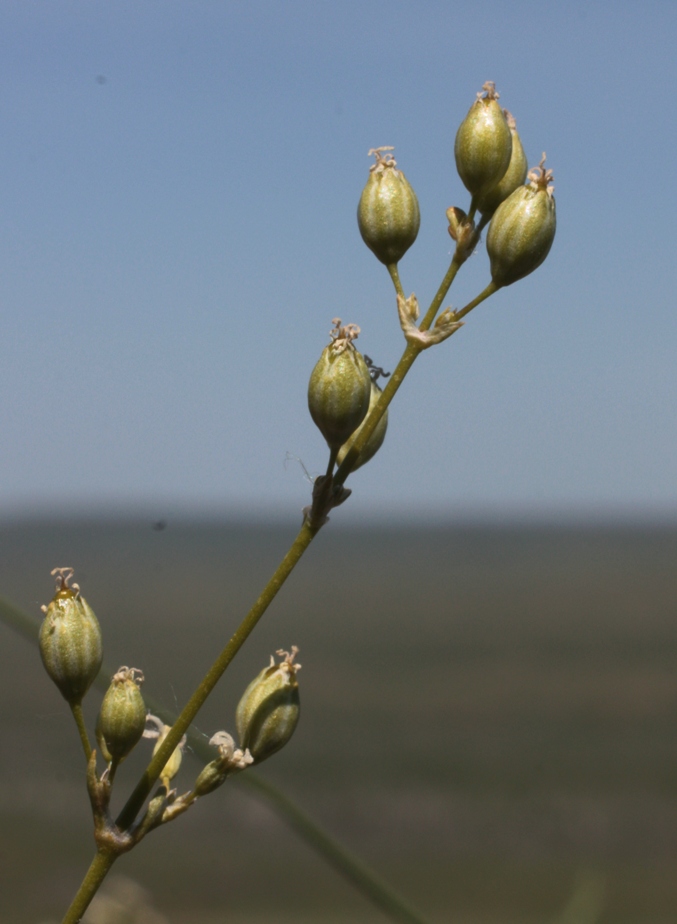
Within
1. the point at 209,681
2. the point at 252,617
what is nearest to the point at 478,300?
the point at 252,617

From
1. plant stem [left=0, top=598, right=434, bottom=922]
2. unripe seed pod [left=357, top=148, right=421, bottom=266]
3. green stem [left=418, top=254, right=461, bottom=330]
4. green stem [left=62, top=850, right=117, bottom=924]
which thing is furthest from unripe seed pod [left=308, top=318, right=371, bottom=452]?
green stem [left=62, top=850, right=117, bottom=924]

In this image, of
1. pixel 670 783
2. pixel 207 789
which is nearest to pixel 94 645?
pixel 207 789

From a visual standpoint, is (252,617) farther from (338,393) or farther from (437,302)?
(437,302)

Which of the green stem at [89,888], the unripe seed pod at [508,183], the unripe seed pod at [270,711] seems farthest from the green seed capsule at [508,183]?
the green stem at [89,888]

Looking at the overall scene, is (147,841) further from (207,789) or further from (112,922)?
(207,789)

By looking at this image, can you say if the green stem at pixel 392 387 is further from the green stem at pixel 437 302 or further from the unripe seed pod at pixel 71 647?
the unripe seed pod at pixel 71 647
